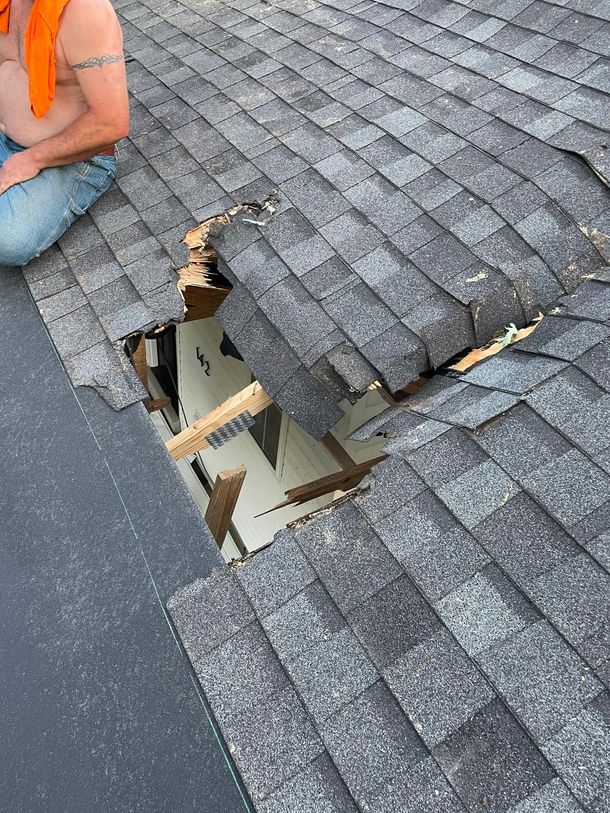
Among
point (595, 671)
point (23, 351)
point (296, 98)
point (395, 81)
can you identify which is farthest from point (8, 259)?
point (595, 671)

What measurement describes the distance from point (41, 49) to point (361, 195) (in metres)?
1.77

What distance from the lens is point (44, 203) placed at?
10.6 ft

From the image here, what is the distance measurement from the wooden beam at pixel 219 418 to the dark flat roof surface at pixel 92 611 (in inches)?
9.4

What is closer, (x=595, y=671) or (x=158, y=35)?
(x=595, y=671)

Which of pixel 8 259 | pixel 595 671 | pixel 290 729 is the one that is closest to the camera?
pixel 595 671

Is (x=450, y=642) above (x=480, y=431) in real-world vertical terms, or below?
below

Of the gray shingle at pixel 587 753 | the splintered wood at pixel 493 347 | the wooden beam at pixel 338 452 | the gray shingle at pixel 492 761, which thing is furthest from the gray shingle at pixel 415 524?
the wooden beam at pixel 338 452

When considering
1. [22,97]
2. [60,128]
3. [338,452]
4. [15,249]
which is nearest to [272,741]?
[338,452]

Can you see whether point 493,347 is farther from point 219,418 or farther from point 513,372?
point 219,418

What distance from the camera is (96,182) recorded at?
137 inches

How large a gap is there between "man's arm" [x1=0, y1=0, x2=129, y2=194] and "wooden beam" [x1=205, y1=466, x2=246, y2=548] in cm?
198

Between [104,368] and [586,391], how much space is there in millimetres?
2115

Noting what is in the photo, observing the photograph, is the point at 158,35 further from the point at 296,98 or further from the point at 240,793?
the point at 240,793

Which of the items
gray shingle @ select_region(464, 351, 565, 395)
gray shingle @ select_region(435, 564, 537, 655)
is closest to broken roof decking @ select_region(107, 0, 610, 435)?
gray shingle @ select_region(464, 351, 565, 395)
